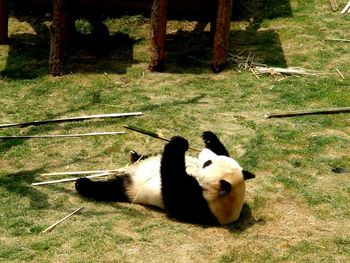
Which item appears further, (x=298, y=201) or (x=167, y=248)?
(x=298, y=201)

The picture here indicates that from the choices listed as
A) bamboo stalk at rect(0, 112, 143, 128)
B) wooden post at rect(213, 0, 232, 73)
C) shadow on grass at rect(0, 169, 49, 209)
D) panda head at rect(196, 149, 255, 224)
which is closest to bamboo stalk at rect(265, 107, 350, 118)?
bamboo stalk at rect(0, 112, 143, 128)

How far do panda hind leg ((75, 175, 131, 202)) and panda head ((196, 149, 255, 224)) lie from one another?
2.64 ft

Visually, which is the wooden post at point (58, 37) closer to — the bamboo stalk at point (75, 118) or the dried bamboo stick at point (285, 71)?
the bamboo stalk at point (75, 118)

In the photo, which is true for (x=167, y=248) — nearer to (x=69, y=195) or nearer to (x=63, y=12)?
(x=69, y=195)

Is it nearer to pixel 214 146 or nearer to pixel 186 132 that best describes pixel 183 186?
pixel 214 146

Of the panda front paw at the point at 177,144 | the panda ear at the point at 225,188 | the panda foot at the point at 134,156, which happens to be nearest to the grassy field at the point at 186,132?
the panda foot at the point at 134,156

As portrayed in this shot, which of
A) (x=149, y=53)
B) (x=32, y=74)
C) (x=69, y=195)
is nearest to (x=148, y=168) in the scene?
(x=69, y=195)

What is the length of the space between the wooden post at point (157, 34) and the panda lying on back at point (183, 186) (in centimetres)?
379

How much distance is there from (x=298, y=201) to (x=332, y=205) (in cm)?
30

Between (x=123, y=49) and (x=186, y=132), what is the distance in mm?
3566

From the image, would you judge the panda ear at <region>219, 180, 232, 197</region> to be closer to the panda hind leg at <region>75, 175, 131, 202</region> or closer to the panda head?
the panda head

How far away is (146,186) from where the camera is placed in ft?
17.7

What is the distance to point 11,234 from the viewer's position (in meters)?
4.98

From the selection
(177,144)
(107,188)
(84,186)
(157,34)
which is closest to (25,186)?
(84,186)
